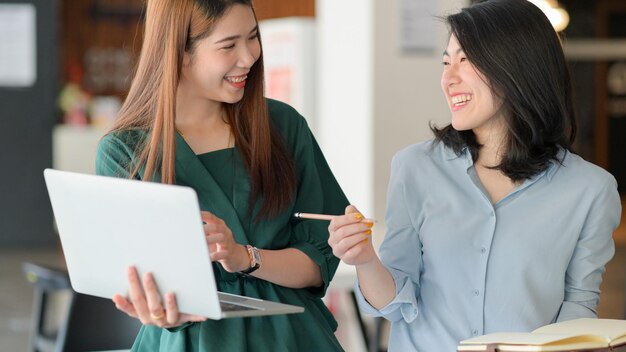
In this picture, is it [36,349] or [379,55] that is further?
[379,55]

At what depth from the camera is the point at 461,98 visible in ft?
6.54

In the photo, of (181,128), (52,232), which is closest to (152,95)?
(181,128)

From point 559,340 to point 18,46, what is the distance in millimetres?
9002

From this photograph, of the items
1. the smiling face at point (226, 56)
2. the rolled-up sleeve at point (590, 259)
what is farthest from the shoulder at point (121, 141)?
the rolled-up sleeve at point (590, 259)

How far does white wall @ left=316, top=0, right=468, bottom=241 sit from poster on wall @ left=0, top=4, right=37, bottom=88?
4.47m

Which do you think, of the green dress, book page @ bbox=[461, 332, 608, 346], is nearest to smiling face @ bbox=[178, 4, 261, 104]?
the green dress

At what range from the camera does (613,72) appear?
586 inches

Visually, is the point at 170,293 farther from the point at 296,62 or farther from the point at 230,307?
the point at 296,62

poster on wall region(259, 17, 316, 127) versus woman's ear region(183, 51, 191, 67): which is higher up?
woman's ear region(183, 51, 191, 67)

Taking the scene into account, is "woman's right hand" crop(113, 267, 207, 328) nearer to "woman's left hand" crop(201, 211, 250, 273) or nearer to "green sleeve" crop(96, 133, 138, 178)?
"woman's left hand" crop(201, 211, 250, 273)

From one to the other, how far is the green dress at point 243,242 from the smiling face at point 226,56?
0.40 feet

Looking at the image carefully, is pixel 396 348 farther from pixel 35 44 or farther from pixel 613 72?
pixel 613 72

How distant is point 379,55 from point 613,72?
970cm

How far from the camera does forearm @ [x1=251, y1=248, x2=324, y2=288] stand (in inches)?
75.3
